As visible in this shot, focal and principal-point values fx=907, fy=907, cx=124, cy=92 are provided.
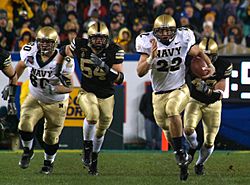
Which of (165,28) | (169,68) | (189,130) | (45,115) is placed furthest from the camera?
(189,130)

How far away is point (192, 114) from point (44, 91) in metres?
1.67

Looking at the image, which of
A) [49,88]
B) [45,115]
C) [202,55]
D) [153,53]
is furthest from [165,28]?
[45,115]

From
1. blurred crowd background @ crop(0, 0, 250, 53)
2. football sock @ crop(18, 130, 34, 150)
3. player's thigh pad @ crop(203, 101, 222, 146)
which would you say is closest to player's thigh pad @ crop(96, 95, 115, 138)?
football sock @ crop(18, 130, 34, 150)

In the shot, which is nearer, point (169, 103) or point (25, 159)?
point (169, 103)

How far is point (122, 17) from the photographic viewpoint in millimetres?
14883

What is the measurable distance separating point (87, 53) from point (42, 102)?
702 mm

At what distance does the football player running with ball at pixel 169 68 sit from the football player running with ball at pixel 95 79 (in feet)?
1.37

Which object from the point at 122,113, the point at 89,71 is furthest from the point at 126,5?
the point at 89,71

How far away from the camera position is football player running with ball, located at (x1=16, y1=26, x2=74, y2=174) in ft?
30.9

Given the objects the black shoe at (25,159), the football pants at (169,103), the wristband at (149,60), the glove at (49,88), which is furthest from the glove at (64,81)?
the wristband at (149,60)

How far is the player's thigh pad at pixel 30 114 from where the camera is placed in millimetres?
9398

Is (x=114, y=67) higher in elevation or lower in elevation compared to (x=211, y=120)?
higher

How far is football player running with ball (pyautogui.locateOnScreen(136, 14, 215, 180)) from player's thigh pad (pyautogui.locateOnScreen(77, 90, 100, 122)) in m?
0.62

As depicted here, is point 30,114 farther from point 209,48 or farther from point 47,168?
point 209,48
